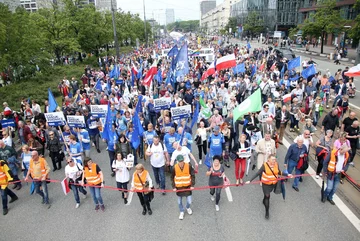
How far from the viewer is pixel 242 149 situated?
7.57 m

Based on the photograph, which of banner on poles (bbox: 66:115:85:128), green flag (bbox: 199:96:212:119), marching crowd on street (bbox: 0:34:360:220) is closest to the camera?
marching crowd on street (bbox: 0:34:360:220)

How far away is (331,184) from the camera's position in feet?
22.2

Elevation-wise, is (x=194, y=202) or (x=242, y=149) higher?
(x=242, y=149)

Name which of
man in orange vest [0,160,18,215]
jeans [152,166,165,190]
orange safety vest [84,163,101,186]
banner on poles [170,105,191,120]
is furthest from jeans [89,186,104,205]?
banner on poles [170,105,191,120]

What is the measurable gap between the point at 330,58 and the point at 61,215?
128 feet

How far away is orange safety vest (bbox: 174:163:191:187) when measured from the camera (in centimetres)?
625

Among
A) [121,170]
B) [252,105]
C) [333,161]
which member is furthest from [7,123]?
[333,161]

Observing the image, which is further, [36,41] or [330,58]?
[330,58]

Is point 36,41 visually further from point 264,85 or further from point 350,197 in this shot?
point 350,197

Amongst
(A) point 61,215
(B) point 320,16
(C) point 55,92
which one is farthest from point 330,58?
(A) point 61,215

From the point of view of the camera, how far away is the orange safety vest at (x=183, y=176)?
625 cm

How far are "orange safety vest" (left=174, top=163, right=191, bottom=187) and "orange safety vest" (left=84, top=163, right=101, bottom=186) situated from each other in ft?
6.20

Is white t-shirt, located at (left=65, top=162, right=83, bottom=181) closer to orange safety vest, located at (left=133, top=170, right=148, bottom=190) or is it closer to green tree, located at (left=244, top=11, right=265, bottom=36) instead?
orange safety vest, located at (left=133, top=170, right=148, bottom=190)

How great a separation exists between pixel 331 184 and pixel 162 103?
6.77 m
